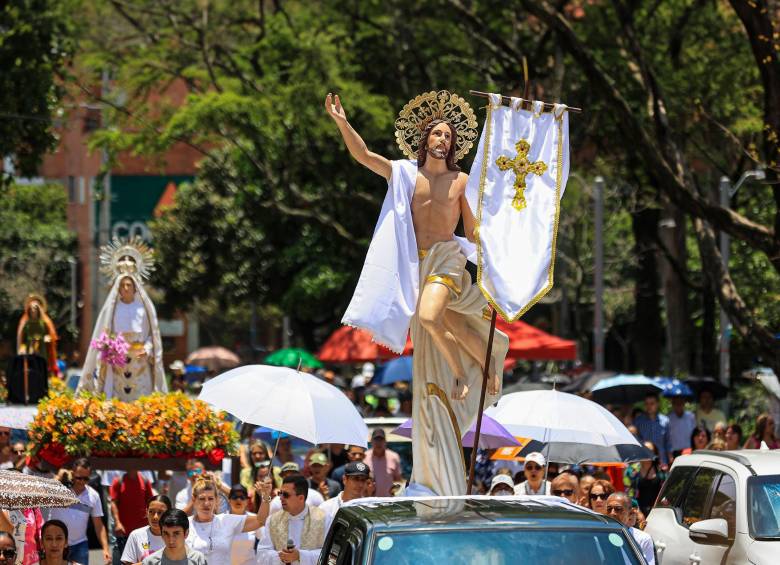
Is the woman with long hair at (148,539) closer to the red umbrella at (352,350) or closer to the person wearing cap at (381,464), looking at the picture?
the person wearing cap at (381,464)

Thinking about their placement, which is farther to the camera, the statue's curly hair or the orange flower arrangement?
the orange flower arrangement

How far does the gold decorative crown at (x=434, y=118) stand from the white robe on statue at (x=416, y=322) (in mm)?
317

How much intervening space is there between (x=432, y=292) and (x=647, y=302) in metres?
22.5

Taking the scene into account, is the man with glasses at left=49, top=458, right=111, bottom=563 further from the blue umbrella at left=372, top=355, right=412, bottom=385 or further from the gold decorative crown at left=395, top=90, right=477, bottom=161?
the blue umbrella at left=372, top=355, right=412, bottom=385

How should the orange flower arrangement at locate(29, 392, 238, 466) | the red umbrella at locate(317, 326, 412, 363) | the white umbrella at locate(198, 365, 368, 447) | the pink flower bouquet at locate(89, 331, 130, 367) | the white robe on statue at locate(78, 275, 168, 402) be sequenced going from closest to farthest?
1. the white umbrella at locate(198, 365, 368, 447)
2. the orange flower arrangement at locate(29, 392, 238, 466)
3. the pink flower bouquet at locate(89, 331, 130, 367)
4. the white robe on statue at locate(78, 275, 168, 402)
5. the red umbrella at locate(317, 326, 412, 363)

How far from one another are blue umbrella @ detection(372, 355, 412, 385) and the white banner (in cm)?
1735

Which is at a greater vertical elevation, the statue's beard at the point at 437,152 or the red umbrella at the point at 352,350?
the statue's beard at the point at 437,152

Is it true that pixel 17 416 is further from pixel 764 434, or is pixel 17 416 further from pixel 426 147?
pixel 764 434

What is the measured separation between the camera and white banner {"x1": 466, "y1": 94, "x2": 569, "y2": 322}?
1015 centimetres

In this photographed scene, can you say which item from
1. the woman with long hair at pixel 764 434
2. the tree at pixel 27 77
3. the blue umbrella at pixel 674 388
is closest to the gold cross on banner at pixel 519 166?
the woman with long hair at pixel 764 434

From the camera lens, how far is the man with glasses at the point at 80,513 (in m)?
13.4

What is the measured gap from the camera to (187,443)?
13633mm

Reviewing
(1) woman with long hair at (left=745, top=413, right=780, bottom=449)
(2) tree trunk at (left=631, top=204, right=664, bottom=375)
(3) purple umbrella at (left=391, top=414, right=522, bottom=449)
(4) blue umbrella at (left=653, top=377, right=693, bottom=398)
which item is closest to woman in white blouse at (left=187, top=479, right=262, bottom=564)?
(3) purple umbrella at (left=391, top=414, right=522, bottom=449)

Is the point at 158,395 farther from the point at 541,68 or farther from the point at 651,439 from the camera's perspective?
the point at 541,68
